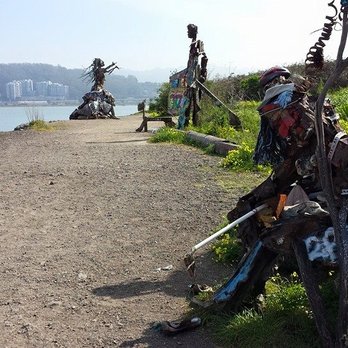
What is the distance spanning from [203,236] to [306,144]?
2468 mm

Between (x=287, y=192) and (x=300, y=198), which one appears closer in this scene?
(x=300, y=198)

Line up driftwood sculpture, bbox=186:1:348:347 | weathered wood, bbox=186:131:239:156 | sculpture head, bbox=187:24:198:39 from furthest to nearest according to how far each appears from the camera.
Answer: sculpture head, bbox=187:24:198:39
weathered wood, bbox=186:131:239:156
driftwood sculpture, bbox=186:1:348:347

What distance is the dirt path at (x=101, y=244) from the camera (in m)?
4.07

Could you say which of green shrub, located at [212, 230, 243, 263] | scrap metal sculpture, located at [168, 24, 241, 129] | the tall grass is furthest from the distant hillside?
green shrub, located at [212, 230, 243, 263]

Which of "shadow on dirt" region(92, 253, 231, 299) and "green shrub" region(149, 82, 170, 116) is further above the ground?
"green shrub" region(149, 82, 170, 116)

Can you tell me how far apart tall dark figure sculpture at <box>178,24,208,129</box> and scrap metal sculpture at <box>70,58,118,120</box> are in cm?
1083

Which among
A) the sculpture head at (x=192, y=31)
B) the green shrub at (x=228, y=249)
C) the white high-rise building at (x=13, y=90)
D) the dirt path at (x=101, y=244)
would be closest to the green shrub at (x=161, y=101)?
the sculpture head at (x=192, y=31)

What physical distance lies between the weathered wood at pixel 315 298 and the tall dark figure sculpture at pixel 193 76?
11.3 meters

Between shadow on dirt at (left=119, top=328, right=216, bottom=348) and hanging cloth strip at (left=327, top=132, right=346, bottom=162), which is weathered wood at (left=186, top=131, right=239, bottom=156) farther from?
hanging cloth strip at (left=327, top=132, right=346, bottom=162)

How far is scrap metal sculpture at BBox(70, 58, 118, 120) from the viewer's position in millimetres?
25328

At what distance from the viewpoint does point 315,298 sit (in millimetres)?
3361

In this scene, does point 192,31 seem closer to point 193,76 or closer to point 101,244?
point 193,76

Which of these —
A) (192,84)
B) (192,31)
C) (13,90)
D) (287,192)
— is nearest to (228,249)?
(287,192)

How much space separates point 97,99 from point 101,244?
67.1 feet
